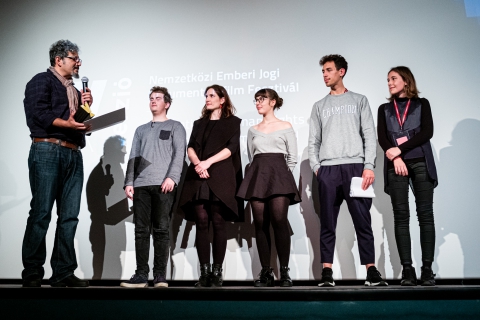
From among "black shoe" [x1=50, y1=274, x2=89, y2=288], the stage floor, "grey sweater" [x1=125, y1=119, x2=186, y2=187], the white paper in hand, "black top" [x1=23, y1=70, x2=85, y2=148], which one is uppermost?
"black top" [x1=23, y1=70, x2=85, y2=148]

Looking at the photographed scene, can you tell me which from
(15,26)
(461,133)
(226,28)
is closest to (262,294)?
(461,133)

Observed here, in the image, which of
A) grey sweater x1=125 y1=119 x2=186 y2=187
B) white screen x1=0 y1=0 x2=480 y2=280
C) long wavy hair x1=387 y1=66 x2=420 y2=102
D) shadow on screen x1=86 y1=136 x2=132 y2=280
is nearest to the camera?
long wavy hair x1=387 y1=66 x2=420 y2=102

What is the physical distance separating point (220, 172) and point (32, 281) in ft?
4.59

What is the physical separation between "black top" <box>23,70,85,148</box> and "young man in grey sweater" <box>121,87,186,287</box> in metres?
0.49

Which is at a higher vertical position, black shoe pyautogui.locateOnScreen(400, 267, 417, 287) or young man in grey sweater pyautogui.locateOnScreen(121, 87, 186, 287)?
young man in grey sweater pyautogui.locateOnScreen(121, 87, 186, 287)

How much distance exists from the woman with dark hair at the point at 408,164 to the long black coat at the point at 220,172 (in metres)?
1.03

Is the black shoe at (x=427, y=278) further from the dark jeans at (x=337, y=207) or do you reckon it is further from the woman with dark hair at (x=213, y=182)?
the woman with dark hair at (x=213, y=182)

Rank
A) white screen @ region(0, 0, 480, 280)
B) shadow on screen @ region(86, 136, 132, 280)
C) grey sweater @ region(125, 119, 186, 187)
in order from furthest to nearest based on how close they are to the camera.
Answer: shadow on screen @ region(86, 136, 132, 280)
white screen @ region(0, 0, 480, 280)
grey sweater @ region(125, 119, 186, 187)

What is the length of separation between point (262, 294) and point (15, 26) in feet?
12.4

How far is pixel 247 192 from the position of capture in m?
3.07

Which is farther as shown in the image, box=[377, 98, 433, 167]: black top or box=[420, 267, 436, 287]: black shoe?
box=[377, 98, 433, 167]: black top

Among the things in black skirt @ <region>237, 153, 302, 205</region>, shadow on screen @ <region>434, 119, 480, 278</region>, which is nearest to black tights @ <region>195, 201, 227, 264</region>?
black skirt @ <region>237, 153, 302, 205</region>

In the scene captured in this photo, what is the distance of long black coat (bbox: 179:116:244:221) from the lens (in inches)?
121

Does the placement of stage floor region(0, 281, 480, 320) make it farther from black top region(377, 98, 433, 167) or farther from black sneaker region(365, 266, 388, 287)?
black top region(377, 98, 433, 167)
